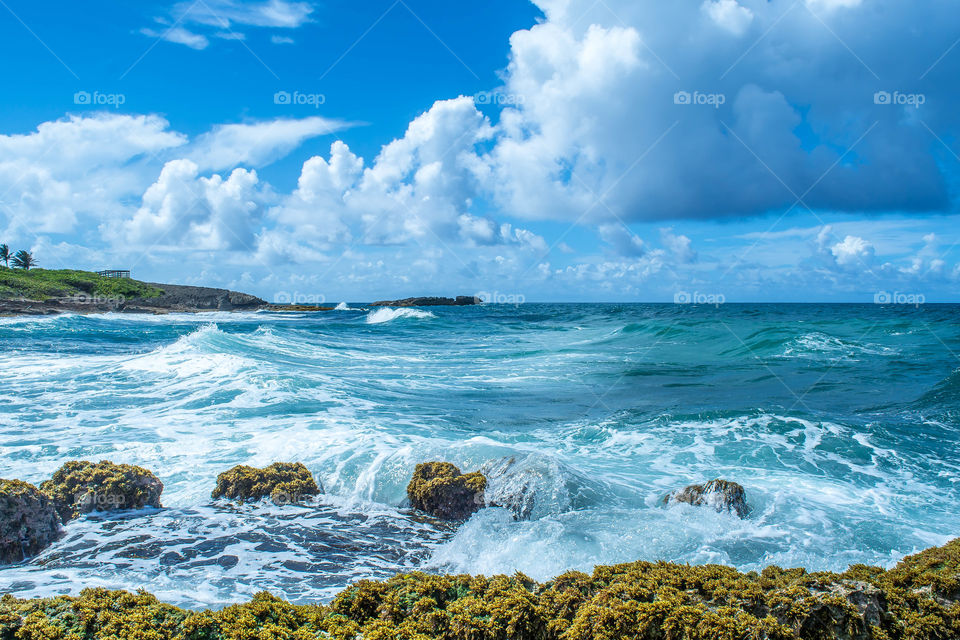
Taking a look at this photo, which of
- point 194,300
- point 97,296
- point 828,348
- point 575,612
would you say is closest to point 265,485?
point 575,612

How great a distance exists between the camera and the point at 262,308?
94.9 metres

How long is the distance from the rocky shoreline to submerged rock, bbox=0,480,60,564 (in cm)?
246

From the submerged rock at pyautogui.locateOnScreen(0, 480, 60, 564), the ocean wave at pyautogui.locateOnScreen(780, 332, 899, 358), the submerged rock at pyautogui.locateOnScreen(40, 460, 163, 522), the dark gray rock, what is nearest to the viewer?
the submerged rock at pyautogui.locateOnScreen(0, 480, 60, 564)

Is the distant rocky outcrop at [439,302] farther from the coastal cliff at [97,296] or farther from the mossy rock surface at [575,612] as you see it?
the mossy rock surface at [575,612]

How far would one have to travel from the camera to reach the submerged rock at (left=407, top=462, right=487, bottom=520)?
7.20 m

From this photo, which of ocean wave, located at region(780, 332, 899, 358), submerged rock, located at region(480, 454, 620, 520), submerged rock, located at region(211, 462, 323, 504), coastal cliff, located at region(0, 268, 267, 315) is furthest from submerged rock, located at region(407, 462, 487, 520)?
coastal cliff, located at region(0, 268, 267, 315)

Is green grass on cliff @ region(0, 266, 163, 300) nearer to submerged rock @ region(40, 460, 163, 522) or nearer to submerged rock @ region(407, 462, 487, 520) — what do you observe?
submerged rock @ region(40, 460, 163, 522)

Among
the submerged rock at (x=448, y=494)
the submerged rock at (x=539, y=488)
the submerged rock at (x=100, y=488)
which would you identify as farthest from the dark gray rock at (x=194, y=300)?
the submerged rock at (x=539, y=488)

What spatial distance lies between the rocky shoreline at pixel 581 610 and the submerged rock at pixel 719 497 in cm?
253

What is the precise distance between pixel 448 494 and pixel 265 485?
261cm

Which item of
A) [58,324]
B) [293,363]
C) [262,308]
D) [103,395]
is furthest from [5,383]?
[262,308]

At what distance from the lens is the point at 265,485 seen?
25.0ft

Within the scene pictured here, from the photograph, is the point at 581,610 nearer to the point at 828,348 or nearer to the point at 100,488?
the point at 100,488

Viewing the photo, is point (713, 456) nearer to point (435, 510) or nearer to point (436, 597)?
point (435, 510)
